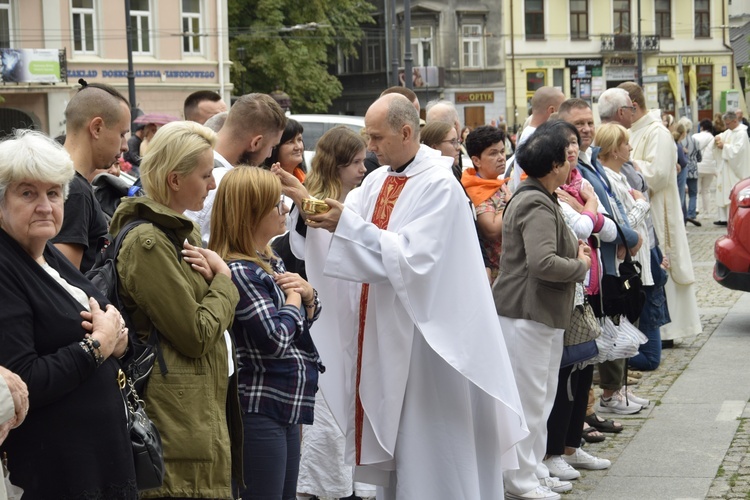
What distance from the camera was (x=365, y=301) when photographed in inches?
212

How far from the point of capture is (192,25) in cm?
4181

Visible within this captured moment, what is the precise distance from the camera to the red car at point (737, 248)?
1048 cm

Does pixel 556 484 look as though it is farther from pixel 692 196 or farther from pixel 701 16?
pixel 701 16

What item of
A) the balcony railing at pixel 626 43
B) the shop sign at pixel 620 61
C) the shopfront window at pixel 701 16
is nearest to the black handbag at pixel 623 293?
the balcony railing at pixel 626 43

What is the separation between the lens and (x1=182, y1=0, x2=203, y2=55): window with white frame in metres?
41.3

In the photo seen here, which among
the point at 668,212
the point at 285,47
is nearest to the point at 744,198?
the point at 668,212

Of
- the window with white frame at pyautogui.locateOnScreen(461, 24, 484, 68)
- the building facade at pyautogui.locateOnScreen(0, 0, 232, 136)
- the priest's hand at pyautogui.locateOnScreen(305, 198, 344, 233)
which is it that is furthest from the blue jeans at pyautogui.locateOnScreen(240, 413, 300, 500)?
the window with white frame at pyautogui.locateOnScreen(461, 24, 484, 68)

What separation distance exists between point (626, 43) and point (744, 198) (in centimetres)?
5248

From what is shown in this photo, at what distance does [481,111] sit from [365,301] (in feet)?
180

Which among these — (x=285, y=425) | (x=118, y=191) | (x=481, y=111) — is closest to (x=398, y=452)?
(x=285, y=425)

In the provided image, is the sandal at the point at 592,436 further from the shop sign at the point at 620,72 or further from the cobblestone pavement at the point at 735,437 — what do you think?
the shop sign at the point at 620,72

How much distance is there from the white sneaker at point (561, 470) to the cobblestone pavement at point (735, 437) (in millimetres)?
54

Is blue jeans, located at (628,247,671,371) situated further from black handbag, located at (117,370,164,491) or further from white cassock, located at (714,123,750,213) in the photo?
white cassock, located at (714,123,750,213)

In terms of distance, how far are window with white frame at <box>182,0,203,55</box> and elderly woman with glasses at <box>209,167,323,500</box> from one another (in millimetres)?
37811
